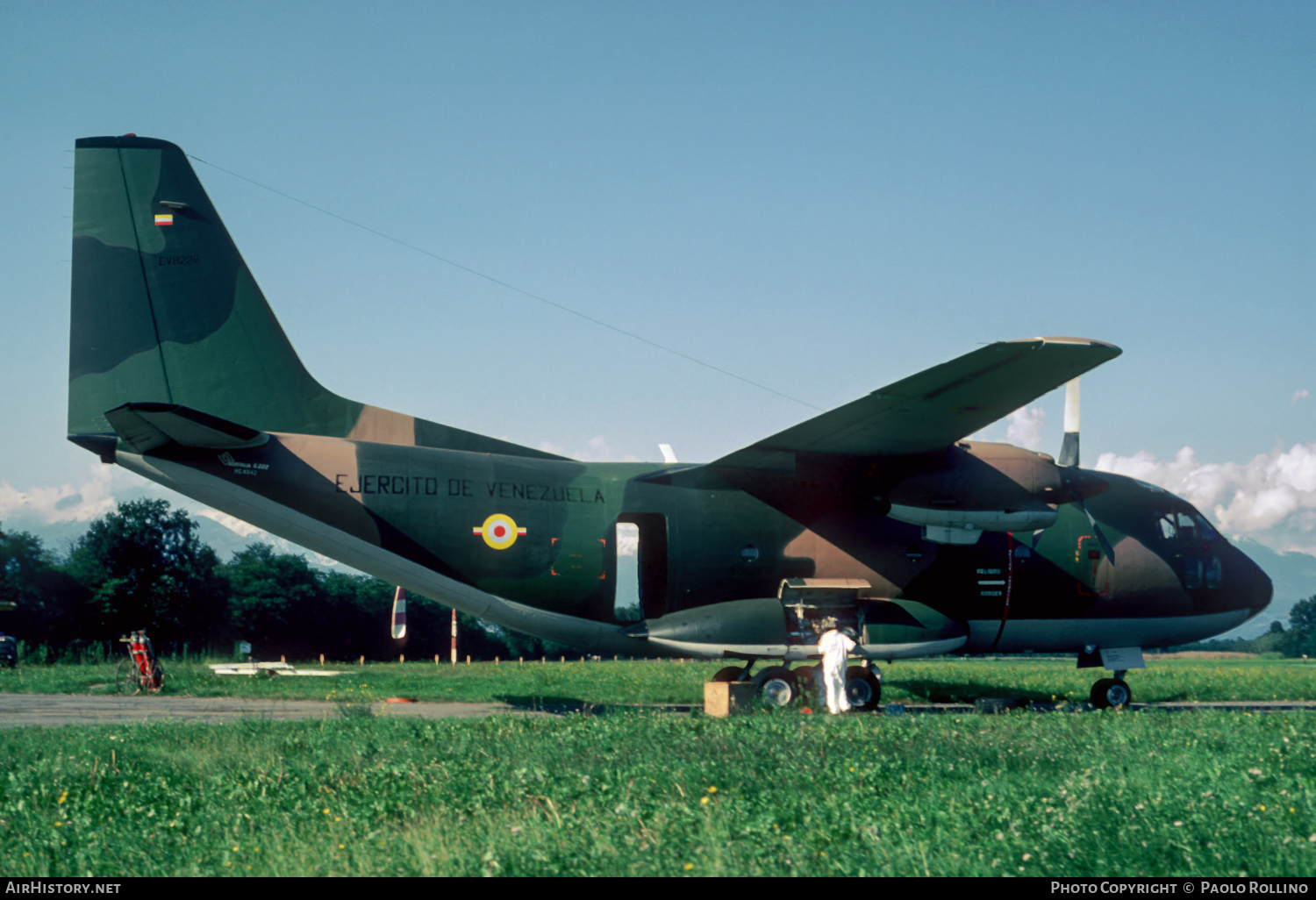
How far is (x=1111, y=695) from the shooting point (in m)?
17.5

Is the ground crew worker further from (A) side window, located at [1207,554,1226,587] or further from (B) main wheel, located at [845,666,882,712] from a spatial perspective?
(A) side window, located at [1207,554,1226,587]

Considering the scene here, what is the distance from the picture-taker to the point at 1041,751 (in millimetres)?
9211

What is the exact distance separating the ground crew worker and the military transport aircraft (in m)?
1.34

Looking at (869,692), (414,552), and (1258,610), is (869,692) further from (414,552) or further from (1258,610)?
(1258,610)

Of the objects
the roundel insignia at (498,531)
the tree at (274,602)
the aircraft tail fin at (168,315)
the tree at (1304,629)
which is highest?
the aircraft tail fin at (168,315)

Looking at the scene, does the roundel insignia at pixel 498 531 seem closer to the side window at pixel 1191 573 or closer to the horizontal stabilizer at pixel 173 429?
the horizontal stabilizer at pixel 173 429

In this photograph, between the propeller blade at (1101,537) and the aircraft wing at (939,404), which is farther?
the propeller blade at (1101,537)

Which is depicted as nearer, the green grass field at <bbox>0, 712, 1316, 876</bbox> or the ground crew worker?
the green grass field at <bbox>0, 712, 1316, 876</bbox>

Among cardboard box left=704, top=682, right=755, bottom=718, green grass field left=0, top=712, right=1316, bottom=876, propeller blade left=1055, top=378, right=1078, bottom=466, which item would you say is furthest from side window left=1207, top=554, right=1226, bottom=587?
cardboard box left=704, top=682, right=755, bottom=718

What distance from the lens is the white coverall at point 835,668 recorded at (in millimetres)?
14297

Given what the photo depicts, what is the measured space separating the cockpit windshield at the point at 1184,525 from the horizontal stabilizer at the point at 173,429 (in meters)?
17.2

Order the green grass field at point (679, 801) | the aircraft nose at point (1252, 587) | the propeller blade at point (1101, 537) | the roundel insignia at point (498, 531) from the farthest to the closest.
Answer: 1. the aircraft nose at point (1252, 587)
2. the propeller blade at point (1101, 537)
3. the roundel insignia at point (498, 531)
4. the green grass field at point (679, 801)

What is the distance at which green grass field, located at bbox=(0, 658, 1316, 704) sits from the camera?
65.7 ft

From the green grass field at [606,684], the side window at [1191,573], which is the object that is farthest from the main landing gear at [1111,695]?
the side window at [1191,573]
